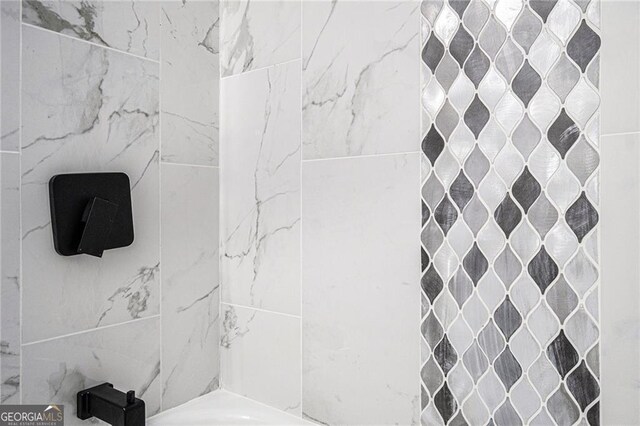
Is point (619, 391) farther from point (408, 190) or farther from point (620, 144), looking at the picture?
point (408, 190)

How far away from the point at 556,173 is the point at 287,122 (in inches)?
28.7

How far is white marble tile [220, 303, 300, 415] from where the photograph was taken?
1358mm

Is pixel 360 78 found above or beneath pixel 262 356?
above

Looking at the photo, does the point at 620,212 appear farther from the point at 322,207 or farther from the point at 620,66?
the point at 322,207

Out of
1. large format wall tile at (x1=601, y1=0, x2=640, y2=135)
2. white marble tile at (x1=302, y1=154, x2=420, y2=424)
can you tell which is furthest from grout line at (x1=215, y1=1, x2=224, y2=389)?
large format wall tile at (x1=601, y1=0, x2=640, y2=135)

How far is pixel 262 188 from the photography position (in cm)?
142

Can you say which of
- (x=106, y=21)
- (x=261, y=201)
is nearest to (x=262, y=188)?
(x=261, y=201)

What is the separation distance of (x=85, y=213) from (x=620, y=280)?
Answer: 116cm

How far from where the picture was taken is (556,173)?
0.95 metres

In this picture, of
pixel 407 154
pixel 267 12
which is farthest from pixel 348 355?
pixel 267 12

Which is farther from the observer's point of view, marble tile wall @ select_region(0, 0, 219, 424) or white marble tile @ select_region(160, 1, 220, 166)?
white marble tile @ select_region(160, 1, 220, 166)

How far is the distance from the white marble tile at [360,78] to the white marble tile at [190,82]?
0.35 meters

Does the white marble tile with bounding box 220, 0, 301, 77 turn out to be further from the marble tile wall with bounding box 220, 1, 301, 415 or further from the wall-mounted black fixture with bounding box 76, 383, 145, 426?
the wall-mounted black fixture with bounding box 76, 383, 145, 426

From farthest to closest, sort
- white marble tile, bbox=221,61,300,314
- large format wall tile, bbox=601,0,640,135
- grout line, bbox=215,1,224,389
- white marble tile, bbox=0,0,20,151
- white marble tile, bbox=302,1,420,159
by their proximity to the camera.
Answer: grout line, bbox=215,1,224,389, white marble tile, bbox=221,61,300,314, white marble tile, bbox=302,1,420,159, white marble tile, bbox=0,0,20,151, large format wall tile, bbox=601,0,640,135
